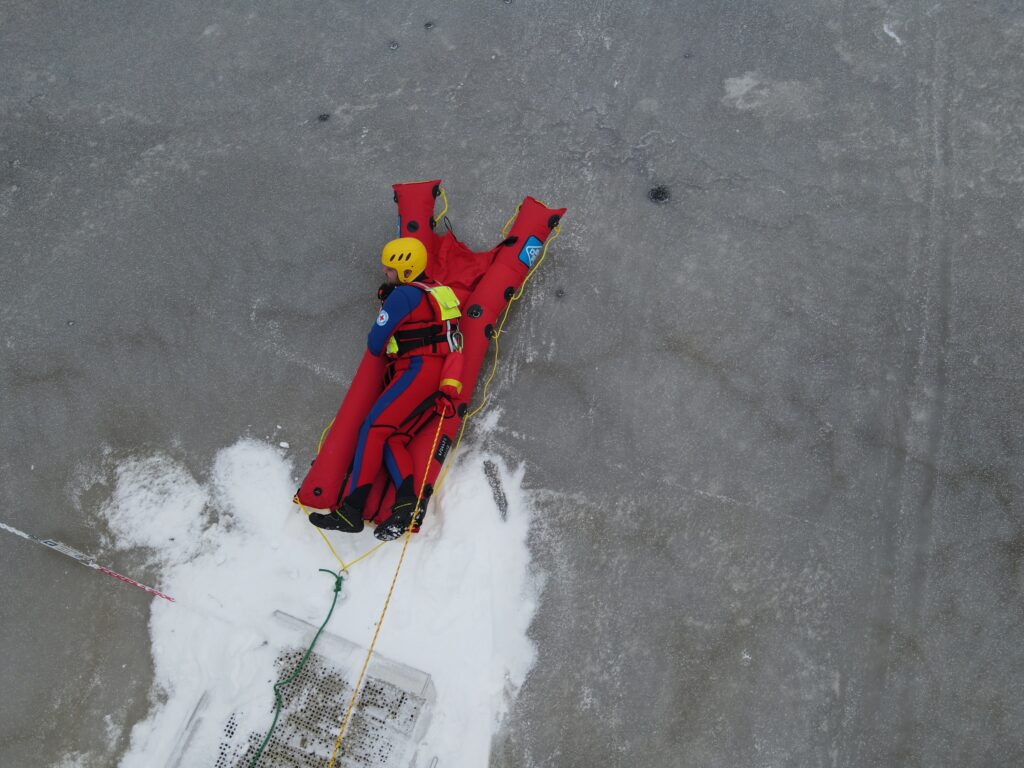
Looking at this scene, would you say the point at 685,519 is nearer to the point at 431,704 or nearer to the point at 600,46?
the point at 431,704

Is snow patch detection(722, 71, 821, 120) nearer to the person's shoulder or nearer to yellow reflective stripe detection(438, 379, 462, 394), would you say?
the person's shoulder

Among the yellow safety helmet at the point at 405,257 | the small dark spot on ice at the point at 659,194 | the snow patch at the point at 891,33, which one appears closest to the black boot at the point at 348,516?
the yellow safety helmet at the point at 405,257

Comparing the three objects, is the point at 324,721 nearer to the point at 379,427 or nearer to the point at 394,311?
the point at 379,427

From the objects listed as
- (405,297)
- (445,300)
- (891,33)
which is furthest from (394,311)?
(891,33)

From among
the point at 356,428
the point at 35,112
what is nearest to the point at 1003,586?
the point at 356,428

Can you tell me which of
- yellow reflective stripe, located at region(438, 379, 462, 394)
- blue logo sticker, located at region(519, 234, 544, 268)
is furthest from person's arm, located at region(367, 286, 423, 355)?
blue logo sticker, located at region(519, 234, 544, 268)

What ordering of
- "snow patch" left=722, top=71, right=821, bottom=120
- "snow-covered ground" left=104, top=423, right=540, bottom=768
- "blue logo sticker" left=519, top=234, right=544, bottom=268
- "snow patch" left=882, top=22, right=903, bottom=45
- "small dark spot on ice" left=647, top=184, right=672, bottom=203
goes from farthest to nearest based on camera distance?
"snow patch" left=882, top=22, right=903, bottom=45 → "snow patch" left=722, top=71, right=821, bottom=120 → "small dark spot on ice" left=647, top=184, right=672, bottom=203 → "blue logo sticker" left=519, top=234, right=544, bottom=268 → "snow-covered ground" left=104, top=423, right=540, bottom=768
